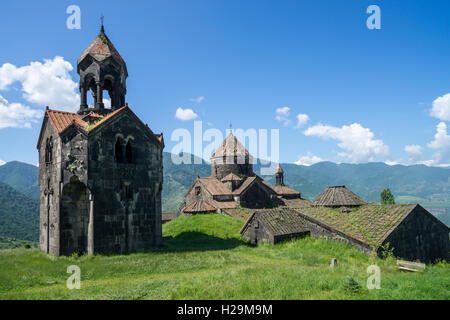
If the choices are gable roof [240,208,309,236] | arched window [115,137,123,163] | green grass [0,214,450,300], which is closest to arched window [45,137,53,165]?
arched window [115,137,123,163]

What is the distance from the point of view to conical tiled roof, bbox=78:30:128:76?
713 inches

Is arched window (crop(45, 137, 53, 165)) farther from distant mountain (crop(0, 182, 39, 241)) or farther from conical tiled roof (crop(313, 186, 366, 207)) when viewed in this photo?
distant mountain (crop(0, 182, 39, 241))

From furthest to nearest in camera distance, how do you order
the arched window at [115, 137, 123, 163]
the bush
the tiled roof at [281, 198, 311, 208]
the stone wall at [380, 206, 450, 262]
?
the tiled roof at [281, 198, 311, 208] < the arched window at [115, 137, 123, 163] < the stone wall at [380, 206, 450, 262] < the bush

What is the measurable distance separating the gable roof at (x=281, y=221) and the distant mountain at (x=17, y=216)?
3372 inches

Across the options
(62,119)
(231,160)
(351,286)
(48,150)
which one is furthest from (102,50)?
(231,160)

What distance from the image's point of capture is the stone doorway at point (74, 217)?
1523cm

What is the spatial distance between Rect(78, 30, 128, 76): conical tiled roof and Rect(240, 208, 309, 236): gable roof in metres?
15.4

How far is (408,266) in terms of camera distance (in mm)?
13047

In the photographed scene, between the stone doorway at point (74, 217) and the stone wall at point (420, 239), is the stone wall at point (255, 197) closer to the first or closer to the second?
the stone wall at point (420, 239)

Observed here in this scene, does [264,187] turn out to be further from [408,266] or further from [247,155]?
[408,266]

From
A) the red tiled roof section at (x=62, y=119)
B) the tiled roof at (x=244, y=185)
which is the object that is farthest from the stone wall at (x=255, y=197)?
the red tiled roof section at (x=62, y=119)

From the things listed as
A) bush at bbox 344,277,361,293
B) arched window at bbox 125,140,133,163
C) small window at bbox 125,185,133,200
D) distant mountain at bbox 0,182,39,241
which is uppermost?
arched window at bbox 125,140,133,163
